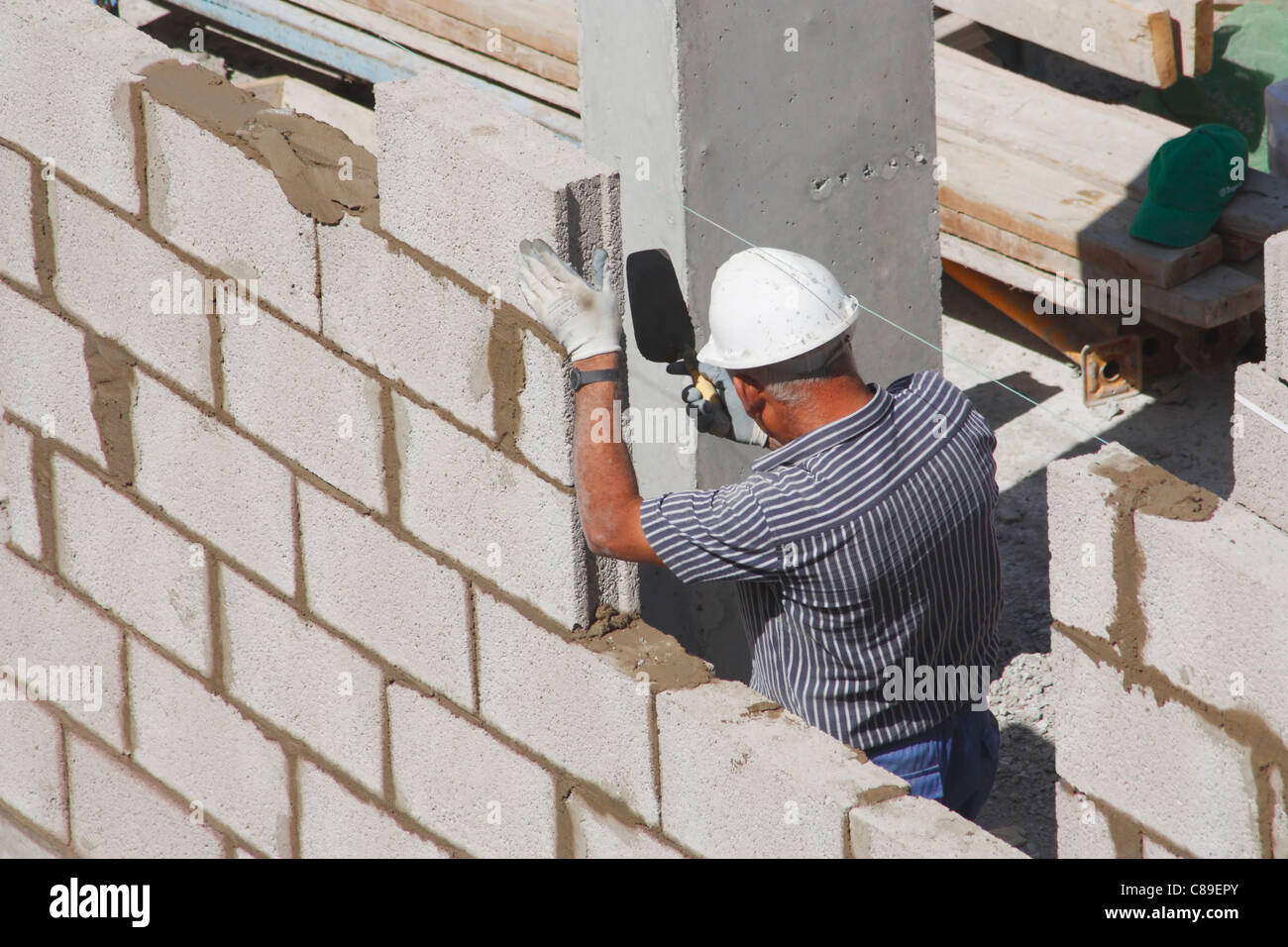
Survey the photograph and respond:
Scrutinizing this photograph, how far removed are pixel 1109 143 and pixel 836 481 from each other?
462 centimetres

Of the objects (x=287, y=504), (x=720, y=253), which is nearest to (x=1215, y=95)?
(x=720, y=253)

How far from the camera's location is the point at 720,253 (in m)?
4.80

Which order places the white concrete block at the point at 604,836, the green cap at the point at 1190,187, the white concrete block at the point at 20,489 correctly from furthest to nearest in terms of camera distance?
the green cap at the point at 1190,187, the white concrete block at the point at 20,489, the white concrete block at the point at 604,836

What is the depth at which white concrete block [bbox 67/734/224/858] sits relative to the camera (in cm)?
484

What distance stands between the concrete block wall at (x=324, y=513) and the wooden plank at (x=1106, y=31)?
14.9 ft

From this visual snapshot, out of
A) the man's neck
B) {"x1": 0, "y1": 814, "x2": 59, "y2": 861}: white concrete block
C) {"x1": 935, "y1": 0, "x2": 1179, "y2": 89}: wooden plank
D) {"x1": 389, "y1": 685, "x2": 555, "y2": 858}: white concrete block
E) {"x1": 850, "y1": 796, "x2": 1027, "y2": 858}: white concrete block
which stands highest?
the man's neck

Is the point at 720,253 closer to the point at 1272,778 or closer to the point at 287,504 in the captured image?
the point at 287,504

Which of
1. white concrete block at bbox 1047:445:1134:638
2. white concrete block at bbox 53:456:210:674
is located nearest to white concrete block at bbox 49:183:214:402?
white concrete block at bbox 53:456:210:674

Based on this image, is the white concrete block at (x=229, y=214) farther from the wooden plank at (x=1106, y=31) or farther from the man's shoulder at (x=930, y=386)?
the wooden plank at (x=1106, y=31)

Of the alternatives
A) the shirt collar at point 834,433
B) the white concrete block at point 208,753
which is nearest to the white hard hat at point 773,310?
the shirt collar at point 834,433

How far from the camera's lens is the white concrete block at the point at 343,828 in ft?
14.2

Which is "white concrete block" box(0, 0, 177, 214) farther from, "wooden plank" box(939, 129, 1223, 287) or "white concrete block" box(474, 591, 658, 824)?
"wooden plank" box(939, 129, 1223, 287)

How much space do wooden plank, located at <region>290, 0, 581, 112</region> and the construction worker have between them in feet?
13.3

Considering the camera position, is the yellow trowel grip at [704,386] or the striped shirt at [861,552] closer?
the striped shirt at [861,552]
